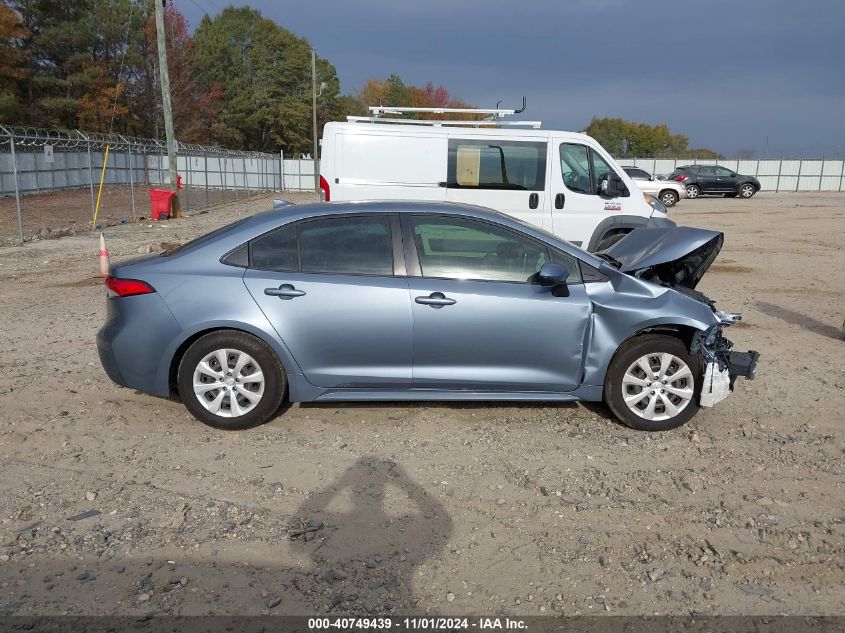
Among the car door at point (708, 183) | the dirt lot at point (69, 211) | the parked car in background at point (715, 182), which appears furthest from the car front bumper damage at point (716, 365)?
the car door at point (708, 183)

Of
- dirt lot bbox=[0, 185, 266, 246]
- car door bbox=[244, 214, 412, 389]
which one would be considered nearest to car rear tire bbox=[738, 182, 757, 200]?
dirt lot bbox=[0, 185, 266, 246]

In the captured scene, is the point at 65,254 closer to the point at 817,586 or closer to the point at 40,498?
the point at 40,498

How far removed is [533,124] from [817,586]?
8513 millimetres

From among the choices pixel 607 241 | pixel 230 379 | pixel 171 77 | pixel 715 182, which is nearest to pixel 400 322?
pixel 230 379

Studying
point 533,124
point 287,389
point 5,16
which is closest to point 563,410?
point 287,389

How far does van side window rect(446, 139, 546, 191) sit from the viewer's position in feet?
32.4

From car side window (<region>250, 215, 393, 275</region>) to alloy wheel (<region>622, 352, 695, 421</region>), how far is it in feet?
6.07

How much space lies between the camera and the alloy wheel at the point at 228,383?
484 cm

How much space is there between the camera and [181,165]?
1519 inches

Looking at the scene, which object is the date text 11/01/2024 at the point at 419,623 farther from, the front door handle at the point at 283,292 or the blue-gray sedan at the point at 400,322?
the front door handle at the point at 283,292

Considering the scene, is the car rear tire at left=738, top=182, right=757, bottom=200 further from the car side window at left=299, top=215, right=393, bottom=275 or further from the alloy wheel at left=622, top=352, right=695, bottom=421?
the car side window at left=299, top=215, right=393, bottom=275

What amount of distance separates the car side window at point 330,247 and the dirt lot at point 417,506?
3.69 ft

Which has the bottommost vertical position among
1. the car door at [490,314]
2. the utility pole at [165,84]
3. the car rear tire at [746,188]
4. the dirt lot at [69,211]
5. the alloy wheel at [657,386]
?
the dirt lot at [69,211]

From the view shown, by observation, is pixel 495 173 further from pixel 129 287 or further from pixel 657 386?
pixel 129 287
